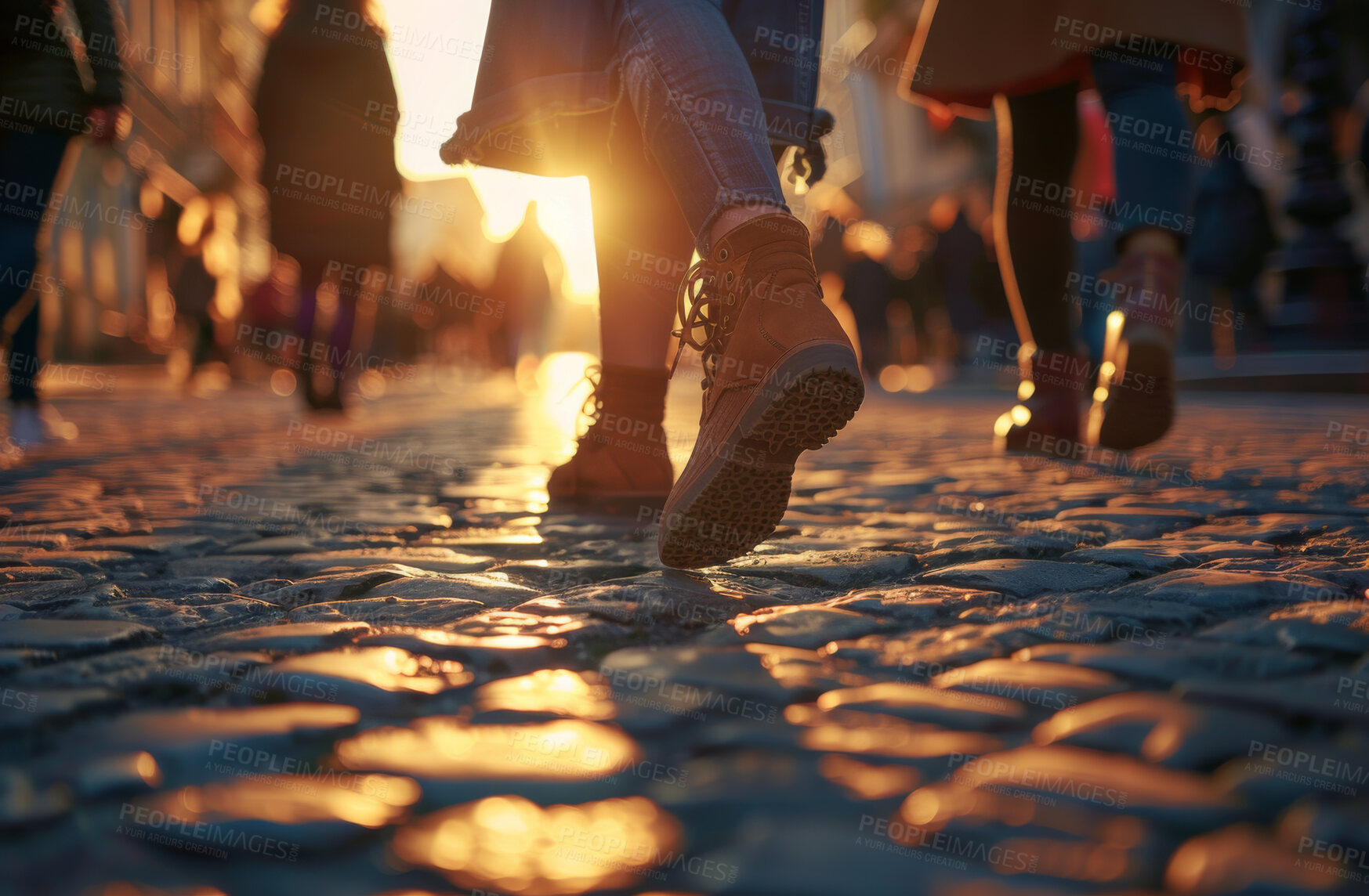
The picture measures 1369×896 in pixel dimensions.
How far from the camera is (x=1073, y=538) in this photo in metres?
1.85

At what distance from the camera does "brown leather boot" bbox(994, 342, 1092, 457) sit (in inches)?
129

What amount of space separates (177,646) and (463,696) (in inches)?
15.6

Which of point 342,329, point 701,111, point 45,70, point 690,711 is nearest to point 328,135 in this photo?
point 342,329

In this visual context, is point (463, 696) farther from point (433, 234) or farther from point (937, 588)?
point (433, 234)

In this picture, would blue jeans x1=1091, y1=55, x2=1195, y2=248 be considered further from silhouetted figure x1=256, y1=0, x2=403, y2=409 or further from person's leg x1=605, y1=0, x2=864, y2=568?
silhouetted figure x1=256, y1=0, x2=403, y2=409

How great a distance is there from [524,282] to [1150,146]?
12761 mm

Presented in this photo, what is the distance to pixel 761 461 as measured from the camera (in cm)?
146

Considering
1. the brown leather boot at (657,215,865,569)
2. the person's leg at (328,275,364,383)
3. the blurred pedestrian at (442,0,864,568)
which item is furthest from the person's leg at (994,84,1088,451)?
the person's leg at (328,275,364,383)

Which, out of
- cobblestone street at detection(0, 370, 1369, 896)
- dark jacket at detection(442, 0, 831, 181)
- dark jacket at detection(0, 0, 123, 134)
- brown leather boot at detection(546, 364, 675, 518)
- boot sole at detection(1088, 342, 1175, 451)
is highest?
dark jacket at detection(0, 0, 123, 134)

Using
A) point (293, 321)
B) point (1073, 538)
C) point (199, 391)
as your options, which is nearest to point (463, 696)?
point (1073, 538)

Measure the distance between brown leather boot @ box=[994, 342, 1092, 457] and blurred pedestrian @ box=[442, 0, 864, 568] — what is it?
1.38 metres

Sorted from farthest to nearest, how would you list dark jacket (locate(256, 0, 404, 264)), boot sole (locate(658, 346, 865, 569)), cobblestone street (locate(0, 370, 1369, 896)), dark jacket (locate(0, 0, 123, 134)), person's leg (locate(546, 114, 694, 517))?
dark jacket (locate(256, 0, 404, 264)) < dark jacket (locate(0, 0, 123, 134)) < person's leg (locate(546, 114, 694, 517)) < boot sole (locate(658, 346, 865, 569)) < cobblestone street (locate(0, 370, 1369, 896))

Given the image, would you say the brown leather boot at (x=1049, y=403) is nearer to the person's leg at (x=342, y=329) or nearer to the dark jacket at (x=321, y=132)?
the dark jacket at (x=321, y=132)

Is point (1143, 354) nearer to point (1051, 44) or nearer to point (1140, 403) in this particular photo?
point (1140, 403)
